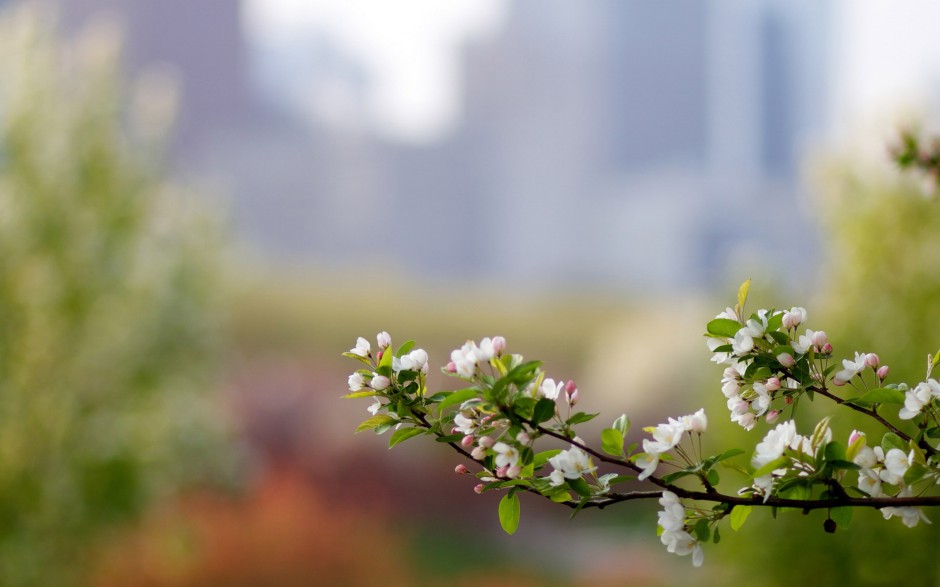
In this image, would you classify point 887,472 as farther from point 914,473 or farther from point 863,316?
point 863,316

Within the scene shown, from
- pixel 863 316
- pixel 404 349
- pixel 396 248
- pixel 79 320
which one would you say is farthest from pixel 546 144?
pixel 404 349

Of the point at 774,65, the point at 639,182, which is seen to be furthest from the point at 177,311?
the point at 774,65

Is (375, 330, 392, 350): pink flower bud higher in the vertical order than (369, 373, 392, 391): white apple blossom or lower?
higher

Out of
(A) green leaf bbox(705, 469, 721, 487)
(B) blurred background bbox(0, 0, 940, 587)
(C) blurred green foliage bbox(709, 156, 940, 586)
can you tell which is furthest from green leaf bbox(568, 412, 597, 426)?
(C) blurred green foliage bbox(709, 156, 940, 586)

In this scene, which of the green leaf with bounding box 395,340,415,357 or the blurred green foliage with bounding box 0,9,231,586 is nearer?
the green leaf with bounding box 395,340,415,357

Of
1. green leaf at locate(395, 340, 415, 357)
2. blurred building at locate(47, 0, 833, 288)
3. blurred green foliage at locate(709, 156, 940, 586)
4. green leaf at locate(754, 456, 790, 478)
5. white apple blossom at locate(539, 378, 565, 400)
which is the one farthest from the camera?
blurred building at locate(47, 0, 833, 288)

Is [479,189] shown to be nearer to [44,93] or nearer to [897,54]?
[897,54]

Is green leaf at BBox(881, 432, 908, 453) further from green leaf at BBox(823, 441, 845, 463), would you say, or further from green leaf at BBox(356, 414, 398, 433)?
green leaf at BBox(356, 414, 398, 433)

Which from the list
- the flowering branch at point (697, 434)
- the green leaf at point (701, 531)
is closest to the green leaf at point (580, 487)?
the flowering branch at point (697, 434)

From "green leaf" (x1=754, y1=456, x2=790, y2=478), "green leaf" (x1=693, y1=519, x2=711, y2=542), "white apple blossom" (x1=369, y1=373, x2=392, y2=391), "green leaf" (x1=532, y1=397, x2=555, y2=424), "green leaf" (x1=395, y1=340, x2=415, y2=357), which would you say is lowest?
"green leaf" (x1=693, y1=519, x2=711, y2=542)
